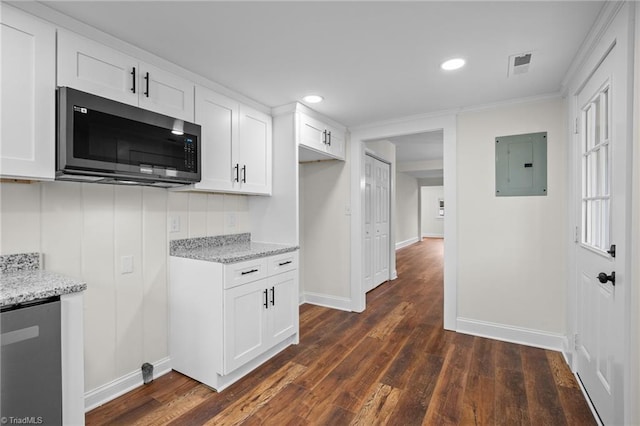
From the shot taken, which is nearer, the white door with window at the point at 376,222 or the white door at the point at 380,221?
the white door with window at the point at 376,222

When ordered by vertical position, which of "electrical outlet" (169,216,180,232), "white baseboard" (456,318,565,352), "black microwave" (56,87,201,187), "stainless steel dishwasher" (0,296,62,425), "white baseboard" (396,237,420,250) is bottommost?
"white baseboard" (456,318,565,352)

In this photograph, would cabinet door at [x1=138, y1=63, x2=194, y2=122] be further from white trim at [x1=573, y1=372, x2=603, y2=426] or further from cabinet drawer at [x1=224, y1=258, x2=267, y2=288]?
white trim at [x1=573, y1=372, x2=603, y2=426]

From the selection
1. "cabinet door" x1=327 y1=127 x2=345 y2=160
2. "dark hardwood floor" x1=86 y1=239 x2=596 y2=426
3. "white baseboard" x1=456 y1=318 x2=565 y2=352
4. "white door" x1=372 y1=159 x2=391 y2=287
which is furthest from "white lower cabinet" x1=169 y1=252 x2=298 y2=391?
"white door" x1=372 y1=159 x2=391 y2=287

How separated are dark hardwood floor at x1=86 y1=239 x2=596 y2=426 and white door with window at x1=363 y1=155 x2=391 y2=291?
1.49 metres

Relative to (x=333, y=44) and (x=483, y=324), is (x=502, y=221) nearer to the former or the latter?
(x=483, y=324)

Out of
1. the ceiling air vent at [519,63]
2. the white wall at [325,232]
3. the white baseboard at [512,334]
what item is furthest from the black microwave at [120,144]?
the white baseboard at [512,334]

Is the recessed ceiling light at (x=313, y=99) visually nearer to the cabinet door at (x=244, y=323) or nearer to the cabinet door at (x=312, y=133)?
the cabinet door at (x=312, y=133)

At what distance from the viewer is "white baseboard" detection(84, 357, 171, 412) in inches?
77.5

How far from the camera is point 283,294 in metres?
2.74

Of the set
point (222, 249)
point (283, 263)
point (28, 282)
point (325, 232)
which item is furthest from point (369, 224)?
point (28, 282)

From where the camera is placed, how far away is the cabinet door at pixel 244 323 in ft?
7.13

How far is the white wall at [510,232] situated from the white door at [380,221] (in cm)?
169

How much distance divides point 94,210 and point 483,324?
344 centimetres

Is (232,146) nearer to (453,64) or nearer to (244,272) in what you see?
(244,272)
